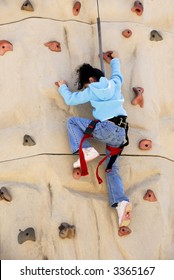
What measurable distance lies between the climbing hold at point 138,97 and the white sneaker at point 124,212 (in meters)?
0.55

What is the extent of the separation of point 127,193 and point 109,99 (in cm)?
45

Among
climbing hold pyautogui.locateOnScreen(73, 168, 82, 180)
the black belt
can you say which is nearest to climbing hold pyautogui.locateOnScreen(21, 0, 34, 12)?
the black belt

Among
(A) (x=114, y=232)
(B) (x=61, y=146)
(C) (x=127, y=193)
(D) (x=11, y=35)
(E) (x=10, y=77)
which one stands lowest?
(A) (x=114, y=232)

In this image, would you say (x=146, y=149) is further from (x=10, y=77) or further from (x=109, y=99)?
(x=10, y=77)

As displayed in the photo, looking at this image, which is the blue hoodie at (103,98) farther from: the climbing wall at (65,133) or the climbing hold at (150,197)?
the climbing hold at (150,197)

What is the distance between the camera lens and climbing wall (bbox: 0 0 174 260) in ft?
9.78

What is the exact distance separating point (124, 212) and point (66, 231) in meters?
0.28

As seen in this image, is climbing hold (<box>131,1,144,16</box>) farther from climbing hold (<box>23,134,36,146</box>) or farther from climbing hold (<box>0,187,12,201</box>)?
climbing hold (<box>0,187,12,201</box>)

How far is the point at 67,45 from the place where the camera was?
3410 mm

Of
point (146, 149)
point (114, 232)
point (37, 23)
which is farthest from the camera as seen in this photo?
point (37, 23)

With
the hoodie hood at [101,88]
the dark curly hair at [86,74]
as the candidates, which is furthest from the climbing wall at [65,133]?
the hoodie hood at [101,88]

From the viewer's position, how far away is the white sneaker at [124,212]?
2998 millimetres

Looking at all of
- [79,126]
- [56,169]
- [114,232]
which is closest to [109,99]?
[79,126]

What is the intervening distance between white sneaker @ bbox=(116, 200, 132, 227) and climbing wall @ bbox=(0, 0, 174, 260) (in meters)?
0.04
